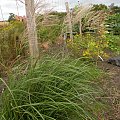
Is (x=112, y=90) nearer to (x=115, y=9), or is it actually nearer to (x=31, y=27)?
(x=31, y=27)

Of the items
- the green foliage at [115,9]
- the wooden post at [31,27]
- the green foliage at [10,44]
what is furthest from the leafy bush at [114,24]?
the wooden post at [31,27]

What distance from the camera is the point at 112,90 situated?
4871 millimetres

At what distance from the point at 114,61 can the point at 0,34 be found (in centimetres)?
252

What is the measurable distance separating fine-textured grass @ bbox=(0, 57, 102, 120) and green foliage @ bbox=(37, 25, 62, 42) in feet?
14.0

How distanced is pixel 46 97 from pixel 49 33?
5.63m

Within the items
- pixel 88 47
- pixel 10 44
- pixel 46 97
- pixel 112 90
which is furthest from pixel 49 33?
pixel 46 97

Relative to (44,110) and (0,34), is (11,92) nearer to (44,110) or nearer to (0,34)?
(44,110)

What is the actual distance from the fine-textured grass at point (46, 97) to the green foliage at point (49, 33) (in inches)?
168

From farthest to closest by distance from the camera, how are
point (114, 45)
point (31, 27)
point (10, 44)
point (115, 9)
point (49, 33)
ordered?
point (115, 9) → point (114, 45) → point (49, 33) → point (10, 44) → point (31, 27)

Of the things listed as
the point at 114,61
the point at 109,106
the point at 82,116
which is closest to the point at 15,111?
the point at 82,116

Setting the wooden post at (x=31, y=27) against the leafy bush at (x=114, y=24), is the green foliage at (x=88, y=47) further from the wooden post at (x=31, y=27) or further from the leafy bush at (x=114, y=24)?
the leafy bush at (x=114, y=24)

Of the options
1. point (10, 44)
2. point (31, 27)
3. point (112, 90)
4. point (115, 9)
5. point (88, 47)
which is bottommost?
point (112, 90)

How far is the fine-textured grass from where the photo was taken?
2.89m

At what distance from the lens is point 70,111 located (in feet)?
9.83
